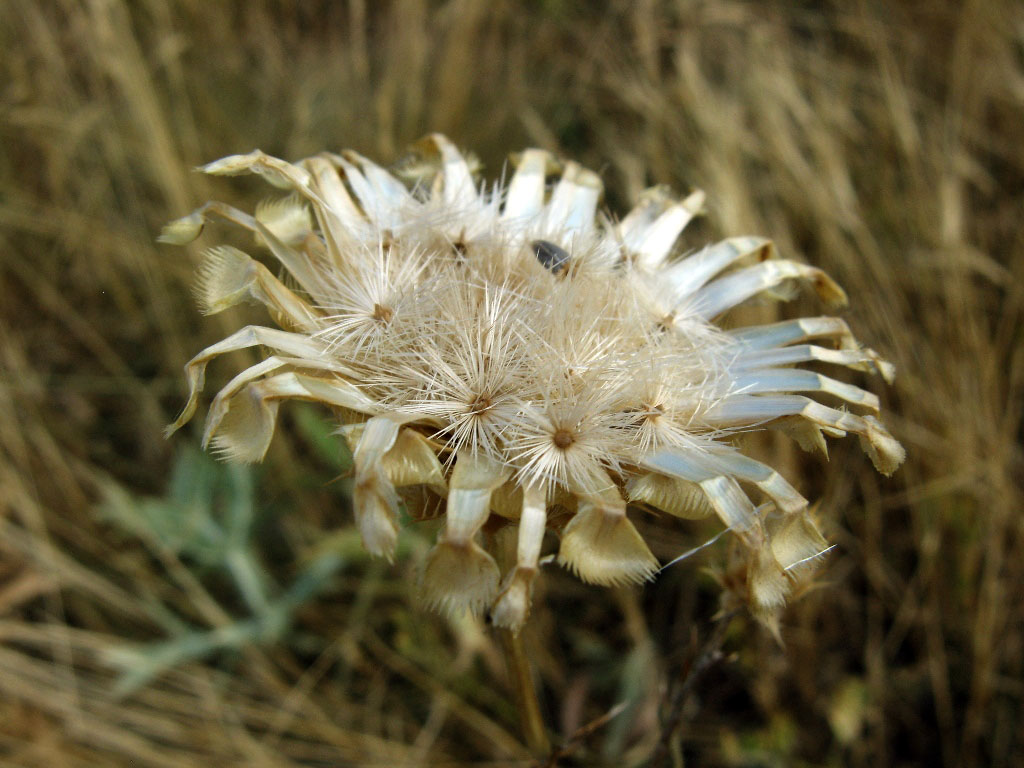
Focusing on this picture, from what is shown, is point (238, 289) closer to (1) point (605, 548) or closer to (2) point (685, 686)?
(1) point (605, 548)

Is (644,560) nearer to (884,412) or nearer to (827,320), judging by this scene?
(827,320)

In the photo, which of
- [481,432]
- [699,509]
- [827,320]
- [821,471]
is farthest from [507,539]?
[821,471]

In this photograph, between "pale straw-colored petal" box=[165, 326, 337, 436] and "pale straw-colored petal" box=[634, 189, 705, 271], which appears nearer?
"pale straw-colored petal" box=[165, 326, 337, 436]

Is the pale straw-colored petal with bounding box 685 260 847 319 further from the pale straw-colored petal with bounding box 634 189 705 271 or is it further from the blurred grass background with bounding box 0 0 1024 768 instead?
the blurred grass background with bounding box 0 0 1024 768

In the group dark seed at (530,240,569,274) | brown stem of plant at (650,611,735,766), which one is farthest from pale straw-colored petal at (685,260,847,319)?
brown stem of plant at (650,611,735,766)

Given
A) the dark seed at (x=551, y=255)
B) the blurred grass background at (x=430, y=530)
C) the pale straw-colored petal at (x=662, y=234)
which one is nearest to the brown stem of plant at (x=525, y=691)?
the blurred grass background at (x=430, y=530)

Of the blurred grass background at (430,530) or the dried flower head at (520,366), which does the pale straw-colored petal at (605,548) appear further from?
the blurred grass background at (430,530)
